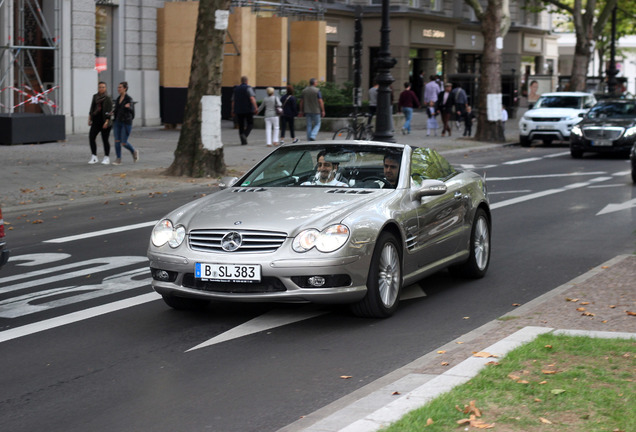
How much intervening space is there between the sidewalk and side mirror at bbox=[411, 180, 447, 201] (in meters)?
8.63

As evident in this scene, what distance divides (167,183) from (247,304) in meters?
10.9

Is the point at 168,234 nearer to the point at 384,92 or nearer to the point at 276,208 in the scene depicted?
the point at 276,208

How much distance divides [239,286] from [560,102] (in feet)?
91.5

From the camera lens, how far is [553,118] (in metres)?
33.1

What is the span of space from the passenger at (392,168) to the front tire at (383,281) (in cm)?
73

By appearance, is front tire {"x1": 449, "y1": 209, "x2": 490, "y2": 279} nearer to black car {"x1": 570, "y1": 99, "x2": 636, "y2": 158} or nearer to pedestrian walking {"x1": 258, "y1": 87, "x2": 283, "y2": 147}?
black car {"x1": 570, "y1": 99, "x2": 636, "y2": 158}

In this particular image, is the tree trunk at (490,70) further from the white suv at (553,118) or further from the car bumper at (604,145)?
the car bumper at (604,145)

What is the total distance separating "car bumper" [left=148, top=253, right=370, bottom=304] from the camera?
765cm

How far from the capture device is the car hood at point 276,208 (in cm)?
787

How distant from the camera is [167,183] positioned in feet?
64.0

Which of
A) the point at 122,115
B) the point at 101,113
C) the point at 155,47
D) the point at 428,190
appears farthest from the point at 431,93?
the point at 428,190

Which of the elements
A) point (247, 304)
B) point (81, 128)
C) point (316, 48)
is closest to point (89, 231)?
point (247, 304)

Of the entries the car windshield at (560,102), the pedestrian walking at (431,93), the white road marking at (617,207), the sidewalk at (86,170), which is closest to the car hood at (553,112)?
the car windshield at (560,102)

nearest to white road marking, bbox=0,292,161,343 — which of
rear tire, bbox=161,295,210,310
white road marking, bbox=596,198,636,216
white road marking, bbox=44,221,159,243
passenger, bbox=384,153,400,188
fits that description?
rear tire, bbox=161,295,210,310
